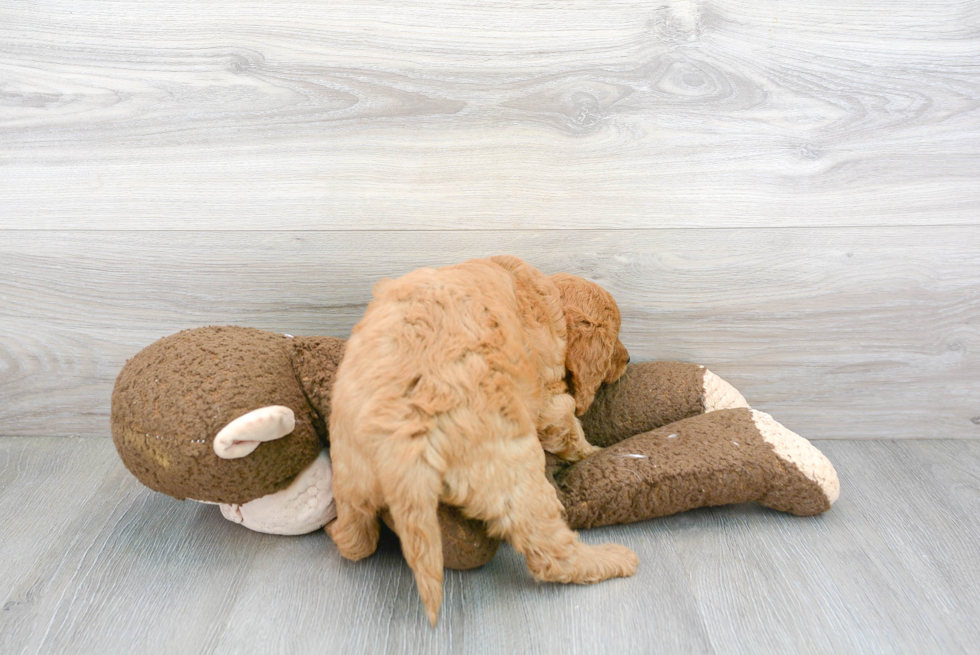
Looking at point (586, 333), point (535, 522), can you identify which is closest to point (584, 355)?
point (586, 333)

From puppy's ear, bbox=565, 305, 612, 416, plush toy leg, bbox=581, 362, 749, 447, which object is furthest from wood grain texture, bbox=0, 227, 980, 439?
puppy's ear, bbox=565, 305, 612, 416

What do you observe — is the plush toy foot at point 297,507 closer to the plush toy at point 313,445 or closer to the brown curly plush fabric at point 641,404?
the plush toy at point 313,445

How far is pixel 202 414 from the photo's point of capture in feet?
3.71

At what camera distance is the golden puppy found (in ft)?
3.21

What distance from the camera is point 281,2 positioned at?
1343 millimetres

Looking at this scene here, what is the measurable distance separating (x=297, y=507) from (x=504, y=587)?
16.2 inches

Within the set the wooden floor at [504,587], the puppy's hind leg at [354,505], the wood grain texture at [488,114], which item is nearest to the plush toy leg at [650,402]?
the wooden floor at [504,587]

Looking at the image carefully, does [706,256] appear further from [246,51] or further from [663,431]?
[246,51]

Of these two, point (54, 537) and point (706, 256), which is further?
point (706, 256)

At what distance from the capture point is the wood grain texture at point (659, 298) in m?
1.46

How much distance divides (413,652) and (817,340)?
111 cm

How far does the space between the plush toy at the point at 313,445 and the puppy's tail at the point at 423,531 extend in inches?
5.1

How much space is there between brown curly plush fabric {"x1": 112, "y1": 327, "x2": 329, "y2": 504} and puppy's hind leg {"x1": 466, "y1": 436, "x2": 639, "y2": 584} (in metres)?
0.38

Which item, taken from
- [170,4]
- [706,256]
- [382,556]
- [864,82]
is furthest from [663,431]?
[170,4]
